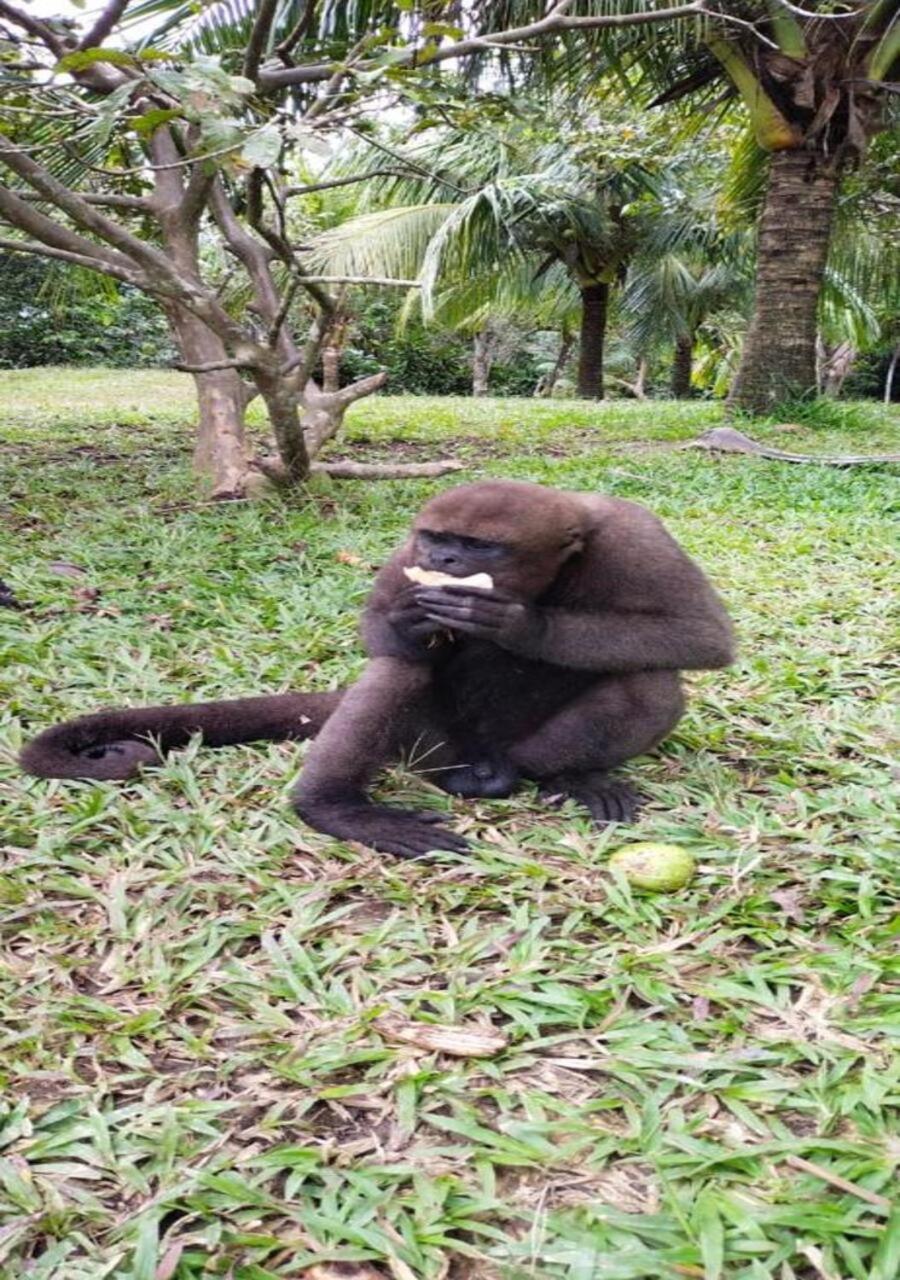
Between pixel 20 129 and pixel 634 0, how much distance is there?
552 cm

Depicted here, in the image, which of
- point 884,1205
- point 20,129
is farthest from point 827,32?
point 884,1205

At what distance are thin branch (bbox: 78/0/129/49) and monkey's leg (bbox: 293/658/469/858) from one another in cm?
350

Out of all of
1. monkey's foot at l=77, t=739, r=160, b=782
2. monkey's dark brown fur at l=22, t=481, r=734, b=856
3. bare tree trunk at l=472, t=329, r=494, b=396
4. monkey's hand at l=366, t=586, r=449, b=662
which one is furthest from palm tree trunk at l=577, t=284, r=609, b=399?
monkey's foot at l=77, t=739, r=160, b=782

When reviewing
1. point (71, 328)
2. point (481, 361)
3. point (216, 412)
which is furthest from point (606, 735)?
point (481, 361)

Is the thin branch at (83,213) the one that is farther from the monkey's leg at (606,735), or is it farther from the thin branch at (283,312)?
the monkey's leg at (606,735)

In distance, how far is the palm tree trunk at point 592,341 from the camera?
19.2 metres

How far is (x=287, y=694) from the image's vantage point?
142 inches

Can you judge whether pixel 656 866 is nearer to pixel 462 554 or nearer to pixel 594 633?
pixel 594 633

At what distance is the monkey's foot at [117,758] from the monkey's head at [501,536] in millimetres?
1042

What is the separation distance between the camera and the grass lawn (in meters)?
1.69

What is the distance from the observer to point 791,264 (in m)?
10.1

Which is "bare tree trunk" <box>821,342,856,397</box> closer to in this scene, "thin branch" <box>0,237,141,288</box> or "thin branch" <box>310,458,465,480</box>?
"thin branch" <box>310,458,465,480</box>

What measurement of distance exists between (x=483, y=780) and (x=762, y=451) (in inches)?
255

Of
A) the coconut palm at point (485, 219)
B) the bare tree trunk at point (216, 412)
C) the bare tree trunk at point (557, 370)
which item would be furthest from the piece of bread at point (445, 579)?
the bare tree trunk at point (557, 370)
